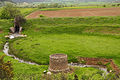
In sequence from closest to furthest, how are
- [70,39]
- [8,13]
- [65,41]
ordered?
[65,41]
[70,39]
[8,13]

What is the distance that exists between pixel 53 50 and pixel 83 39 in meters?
12.4

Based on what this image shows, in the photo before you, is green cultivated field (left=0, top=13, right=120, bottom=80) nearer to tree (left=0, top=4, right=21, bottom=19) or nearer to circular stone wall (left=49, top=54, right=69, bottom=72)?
circular stone wall (left=49, top=54, right=69, bottom=72)

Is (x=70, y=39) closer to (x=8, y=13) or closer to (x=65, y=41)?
(x=65, y=41)

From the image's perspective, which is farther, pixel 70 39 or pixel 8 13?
pixel 8 13

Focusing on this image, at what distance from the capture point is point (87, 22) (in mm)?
75562

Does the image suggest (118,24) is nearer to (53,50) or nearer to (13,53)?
(53,50)

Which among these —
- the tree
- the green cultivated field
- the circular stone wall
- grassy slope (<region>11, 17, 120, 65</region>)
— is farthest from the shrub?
the circular stone wall

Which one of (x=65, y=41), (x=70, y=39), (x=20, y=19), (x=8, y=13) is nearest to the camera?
(x=65, y=41)

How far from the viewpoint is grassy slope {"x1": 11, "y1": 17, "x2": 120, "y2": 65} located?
1843 inches

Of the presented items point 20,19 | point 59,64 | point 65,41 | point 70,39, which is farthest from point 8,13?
point 59,64

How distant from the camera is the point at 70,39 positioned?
195 ft

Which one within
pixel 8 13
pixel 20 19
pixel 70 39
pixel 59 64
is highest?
pixel 8 13

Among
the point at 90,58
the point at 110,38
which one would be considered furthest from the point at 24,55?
the point at 110,38

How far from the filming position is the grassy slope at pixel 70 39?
1843 inches
